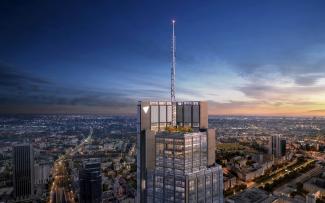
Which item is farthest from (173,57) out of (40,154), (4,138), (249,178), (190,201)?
(40,154)

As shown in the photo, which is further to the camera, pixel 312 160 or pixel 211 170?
pixel 312 160

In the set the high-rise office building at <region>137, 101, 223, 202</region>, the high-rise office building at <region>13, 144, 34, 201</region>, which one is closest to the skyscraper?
the high-rise office building at <region>137, 101, 223, 202</region>

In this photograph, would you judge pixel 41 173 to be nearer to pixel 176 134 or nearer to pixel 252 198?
pixel 252 198

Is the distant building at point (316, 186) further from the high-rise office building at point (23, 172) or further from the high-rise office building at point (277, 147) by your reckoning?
the high-rise office building at point (23, 172)

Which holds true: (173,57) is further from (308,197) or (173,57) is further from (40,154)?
(40,154)

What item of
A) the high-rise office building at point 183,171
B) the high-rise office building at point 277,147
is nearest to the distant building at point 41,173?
the high-rise office building at point 183,171
